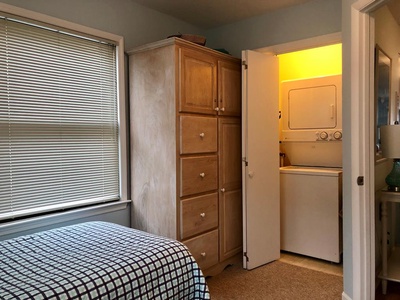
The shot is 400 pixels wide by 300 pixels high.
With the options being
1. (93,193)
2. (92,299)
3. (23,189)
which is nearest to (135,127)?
(93,193)

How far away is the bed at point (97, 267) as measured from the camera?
1333 millimetres

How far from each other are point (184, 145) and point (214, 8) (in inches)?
55.3

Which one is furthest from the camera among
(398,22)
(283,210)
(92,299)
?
(283,210)

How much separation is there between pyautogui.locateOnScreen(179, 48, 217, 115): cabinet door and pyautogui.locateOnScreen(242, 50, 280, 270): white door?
337 millimetres

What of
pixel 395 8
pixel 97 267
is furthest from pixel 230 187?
pixel 395 8

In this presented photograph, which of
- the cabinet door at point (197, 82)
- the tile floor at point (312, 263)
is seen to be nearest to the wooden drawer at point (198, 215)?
the cabinet door at point (197, 82)

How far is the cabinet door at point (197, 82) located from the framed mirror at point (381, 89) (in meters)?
1.26

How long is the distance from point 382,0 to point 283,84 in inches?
71.5

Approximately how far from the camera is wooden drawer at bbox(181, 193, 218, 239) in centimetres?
252

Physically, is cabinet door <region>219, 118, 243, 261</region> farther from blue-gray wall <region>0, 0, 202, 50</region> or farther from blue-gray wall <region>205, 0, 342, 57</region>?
blue-gray wall <region>0, 0, 202, 50</region>

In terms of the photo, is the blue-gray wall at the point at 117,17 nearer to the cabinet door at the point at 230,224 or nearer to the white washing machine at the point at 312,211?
the cabinet door at the point at 230,224

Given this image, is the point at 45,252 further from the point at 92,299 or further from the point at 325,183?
the point at 325,183

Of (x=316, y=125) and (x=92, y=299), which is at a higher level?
(x=316, y=125)

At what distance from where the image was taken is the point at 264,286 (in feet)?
8.66
